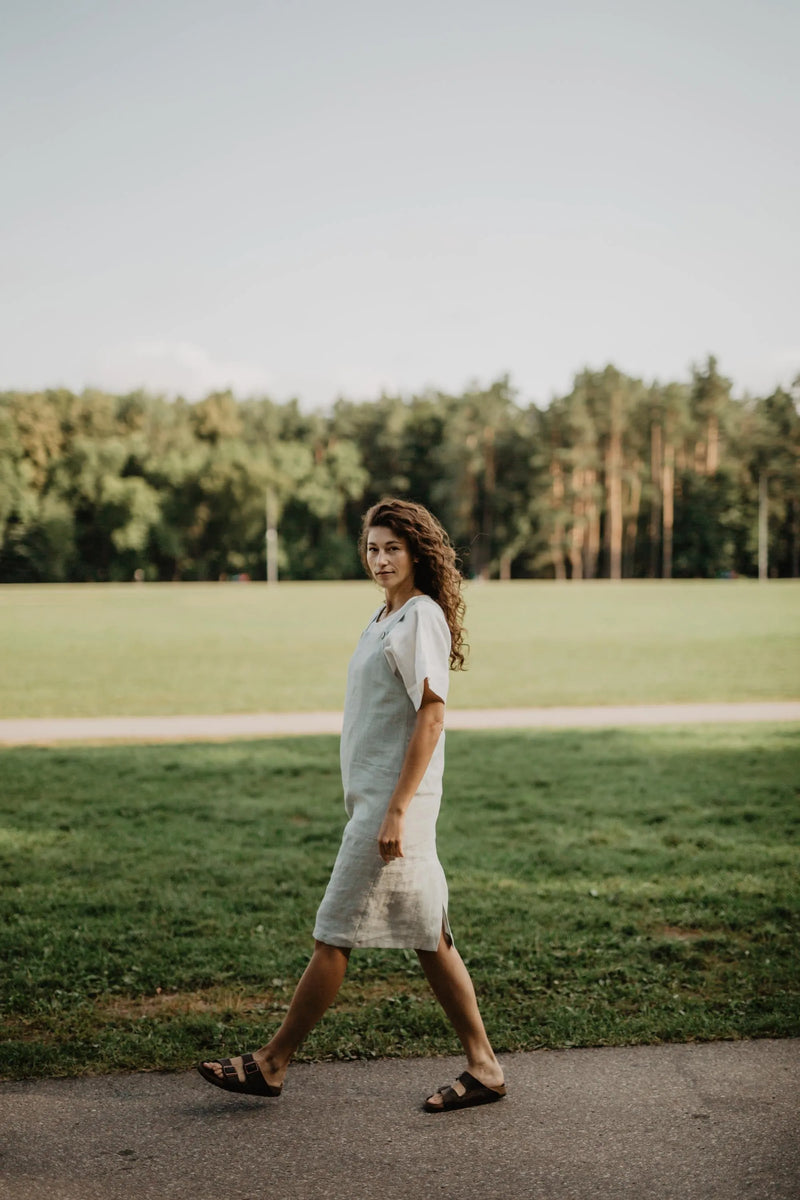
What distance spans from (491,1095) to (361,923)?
2.16 ft

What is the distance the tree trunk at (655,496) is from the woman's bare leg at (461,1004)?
76.5 meters

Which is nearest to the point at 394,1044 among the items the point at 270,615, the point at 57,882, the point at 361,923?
the point at 361,923

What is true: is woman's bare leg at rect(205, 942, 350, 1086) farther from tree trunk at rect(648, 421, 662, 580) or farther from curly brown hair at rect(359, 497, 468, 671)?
tree trunk at rect(648, 421, 662, 580)

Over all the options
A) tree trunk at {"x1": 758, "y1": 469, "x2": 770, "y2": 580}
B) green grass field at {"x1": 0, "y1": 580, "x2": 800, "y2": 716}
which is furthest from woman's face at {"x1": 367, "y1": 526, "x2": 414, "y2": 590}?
tree trunk at {"x1": 758, "y1": 469, "x2": 770, "y2": 580}

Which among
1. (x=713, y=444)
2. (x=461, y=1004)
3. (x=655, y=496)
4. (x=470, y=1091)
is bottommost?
(x=470, y=1091)

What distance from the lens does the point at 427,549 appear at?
333 cm

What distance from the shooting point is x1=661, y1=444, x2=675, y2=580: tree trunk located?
76875 mm

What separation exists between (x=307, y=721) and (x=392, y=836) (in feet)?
29.7

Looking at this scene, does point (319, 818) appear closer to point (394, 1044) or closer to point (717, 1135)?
point (394, 1044)

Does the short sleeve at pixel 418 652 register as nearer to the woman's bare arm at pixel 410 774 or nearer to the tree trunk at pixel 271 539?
the woman's bare arm at pixel 410 774

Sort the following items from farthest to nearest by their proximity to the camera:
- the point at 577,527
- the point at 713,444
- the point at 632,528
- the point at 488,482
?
the point at 632,528, the point at 488,482, the point at 713,444, the point at 577,527

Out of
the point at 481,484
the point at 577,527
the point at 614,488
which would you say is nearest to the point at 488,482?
the point at 481,484

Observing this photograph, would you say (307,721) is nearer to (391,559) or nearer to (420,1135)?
(391,559)

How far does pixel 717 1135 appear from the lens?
2992 mm
